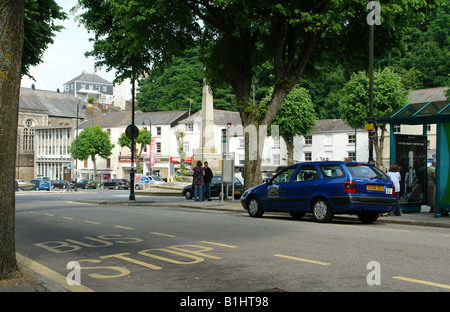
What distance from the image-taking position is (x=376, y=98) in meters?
55.4

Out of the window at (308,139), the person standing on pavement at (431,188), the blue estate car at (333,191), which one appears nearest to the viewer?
the blue estate car at (333,191)

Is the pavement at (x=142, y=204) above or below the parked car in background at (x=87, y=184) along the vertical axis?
above

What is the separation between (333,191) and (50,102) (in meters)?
105

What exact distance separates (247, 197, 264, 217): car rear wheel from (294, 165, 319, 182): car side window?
1821 millimetres

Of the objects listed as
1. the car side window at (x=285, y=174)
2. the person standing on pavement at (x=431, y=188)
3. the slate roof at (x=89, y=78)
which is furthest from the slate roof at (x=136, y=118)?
the slate roof at (x=89, y=78)

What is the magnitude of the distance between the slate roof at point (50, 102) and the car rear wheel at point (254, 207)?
93.6 m

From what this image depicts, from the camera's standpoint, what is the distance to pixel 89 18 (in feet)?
71.7

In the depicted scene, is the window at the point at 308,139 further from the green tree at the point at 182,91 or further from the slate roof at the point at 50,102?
the slate roof at the point at 50,102

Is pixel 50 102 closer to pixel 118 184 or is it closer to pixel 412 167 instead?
pixel 118 184

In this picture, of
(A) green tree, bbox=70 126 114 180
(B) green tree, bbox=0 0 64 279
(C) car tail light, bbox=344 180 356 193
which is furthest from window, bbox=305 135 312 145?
(B) green tree, bbox=0 0 64 279

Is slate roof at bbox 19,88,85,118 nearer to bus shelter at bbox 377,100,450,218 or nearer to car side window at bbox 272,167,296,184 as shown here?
car side window at bbox 272,167,296,184

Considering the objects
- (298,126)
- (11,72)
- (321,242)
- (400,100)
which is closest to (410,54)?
(400,100)

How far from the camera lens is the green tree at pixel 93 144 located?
256ft

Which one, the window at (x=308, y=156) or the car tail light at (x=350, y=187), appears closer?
the car tail light at (x=350, y=187)
